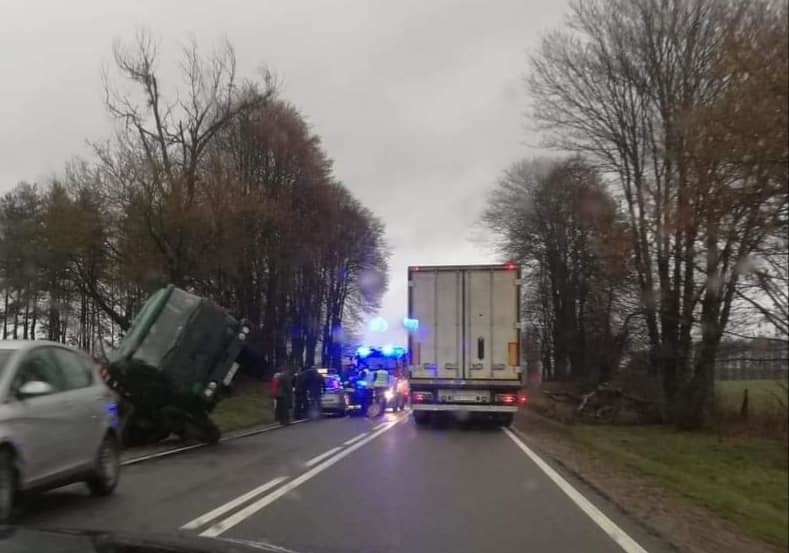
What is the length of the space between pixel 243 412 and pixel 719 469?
16626mm

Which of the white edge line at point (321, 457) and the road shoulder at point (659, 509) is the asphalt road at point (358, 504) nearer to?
the white edge line at point (321, 457)

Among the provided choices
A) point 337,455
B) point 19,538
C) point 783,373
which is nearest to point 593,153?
point 783,373

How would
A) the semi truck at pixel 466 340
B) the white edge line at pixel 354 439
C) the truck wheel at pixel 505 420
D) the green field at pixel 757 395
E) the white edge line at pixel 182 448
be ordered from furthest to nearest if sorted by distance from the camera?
the truck wheel at pixel 505 420 < the semi truck at pixel 466 340 < the white edge line at pixel 354 439 < the green field at pixel 757 395 < the white edge line at pixel 182 448

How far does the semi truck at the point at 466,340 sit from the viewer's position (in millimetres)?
21078

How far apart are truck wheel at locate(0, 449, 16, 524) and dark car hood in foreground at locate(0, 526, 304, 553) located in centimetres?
270

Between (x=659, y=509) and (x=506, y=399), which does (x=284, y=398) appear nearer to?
(x=506, y=399)

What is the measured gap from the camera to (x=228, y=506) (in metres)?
9.03

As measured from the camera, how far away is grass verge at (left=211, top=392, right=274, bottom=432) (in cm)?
2370

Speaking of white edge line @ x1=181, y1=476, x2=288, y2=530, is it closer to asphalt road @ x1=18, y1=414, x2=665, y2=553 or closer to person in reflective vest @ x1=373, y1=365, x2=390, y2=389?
asphalt road @ x1=18, y1=414, x2=665, y2=553

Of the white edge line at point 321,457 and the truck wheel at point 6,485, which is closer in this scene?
the truck wheel at point 6,485

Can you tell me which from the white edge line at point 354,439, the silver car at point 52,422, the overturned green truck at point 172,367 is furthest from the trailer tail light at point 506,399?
the silver car at point 52,422

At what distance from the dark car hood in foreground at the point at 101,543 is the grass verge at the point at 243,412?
→ 1470 centimetres

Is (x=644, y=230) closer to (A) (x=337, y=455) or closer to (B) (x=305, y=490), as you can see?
(A) (x=337, y=455)

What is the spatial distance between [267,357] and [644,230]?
102 ft
